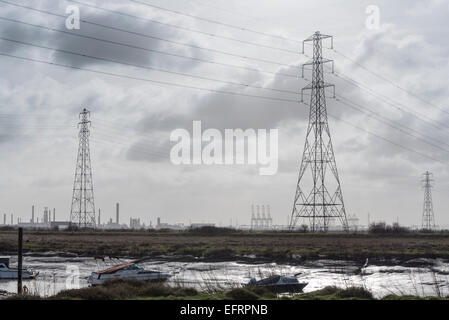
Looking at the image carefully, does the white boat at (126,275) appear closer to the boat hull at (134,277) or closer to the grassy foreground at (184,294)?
the boat hull at (134,277)

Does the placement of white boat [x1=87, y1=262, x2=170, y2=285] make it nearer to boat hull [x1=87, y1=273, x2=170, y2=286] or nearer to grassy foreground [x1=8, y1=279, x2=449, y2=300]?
boat hull [x1=87, y1=273, x2=170, y2=286]

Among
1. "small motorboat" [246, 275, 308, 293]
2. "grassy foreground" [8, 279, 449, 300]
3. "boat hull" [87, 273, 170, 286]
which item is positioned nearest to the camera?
"grassy foreground" [8, 279, 449, 300]

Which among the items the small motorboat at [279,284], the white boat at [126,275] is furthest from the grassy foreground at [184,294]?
the white boat at [126,275]

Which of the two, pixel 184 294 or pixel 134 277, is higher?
pixel 184 294

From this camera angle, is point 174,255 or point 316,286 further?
point 174,255

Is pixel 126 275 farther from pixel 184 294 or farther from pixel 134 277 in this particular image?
pixel 184 294

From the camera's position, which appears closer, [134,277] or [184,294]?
[184,294]

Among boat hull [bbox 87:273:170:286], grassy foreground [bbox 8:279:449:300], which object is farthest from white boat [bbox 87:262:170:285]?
grassy foreground [bbox 8:279:449:300]

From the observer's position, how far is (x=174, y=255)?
70.7 metres

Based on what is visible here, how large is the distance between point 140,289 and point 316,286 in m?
16.5

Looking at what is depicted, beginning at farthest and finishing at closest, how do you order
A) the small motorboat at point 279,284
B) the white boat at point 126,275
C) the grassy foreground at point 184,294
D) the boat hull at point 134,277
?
the white boat at point 126,275 → the boat hull at point 134,277 → the small motorboat at point 279,284 → the grassy foreground at point 184,294

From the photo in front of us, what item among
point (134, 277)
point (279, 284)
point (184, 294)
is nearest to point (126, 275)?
point (134, 277)
